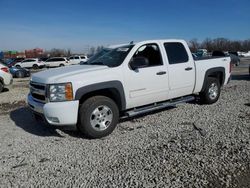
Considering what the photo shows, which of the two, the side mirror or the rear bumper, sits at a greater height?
the side mirror

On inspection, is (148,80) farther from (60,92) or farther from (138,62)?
(60,92)

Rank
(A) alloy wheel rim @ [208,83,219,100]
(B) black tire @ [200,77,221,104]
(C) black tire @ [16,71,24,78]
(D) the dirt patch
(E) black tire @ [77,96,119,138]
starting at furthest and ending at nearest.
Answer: (C) black tire @ [16,71,24,78]
(D) the dirt patch
(A) alloy wheel rim @ [208,83,219,100]
(B) black tire @ [200,77,221,104]
(E) black tire @ [77,96,119,138]

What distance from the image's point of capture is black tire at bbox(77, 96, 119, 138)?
5.02 metres

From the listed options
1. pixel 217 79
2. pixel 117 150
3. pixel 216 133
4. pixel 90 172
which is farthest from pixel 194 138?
pixel 217 79

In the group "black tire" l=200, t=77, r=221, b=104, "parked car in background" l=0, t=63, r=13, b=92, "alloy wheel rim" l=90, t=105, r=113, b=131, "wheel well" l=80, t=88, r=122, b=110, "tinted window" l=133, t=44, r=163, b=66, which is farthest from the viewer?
"parked car in background" l=0, t=63, r=13, b=92

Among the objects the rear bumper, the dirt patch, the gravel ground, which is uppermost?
the rear bumper

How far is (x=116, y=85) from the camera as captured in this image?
534 centimetres

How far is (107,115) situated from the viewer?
5309 mm

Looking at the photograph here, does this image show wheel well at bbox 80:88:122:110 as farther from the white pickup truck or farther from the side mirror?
the side mirror

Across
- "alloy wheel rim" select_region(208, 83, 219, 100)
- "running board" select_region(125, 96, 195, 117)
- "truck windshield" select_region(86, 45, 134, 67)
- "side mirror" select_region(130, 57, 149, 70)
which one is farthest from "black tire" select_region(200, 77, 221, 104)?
"truck windshield" select_region(86, 45, 134, 67)

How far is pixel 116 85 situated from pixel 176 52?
2.15m

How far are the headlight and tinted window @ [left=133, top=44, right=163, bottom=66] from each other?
6.42 ft

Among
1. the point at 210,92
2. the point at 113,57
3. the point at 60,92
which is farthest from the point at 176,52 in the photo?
the point at 60,92

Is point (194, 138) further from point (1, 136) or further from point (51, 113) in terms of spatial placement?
point (1, 136)
